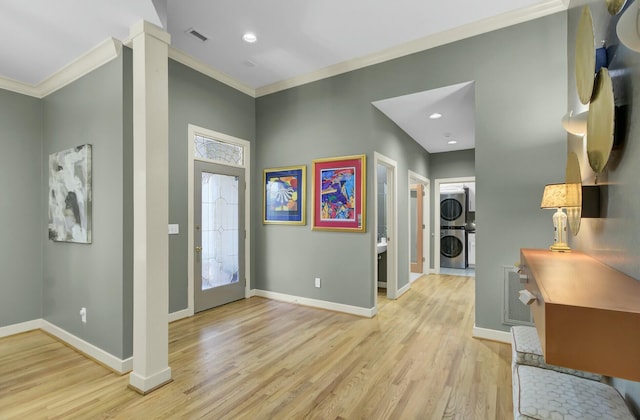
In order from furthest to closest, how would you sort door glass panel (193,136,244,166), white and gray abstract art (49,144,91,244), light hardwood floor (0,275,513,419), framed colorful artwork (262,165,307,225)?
framed colorful artwork (262,165,307,225)
door glass panel (193,136,244,166)
white and gray abstract art (49,144,91,244)
light hardwood floor (0,275,513,419)

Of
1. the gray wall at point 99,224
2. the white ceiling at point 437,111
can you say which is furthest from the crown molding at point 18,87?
the white ceiling at point 437,111

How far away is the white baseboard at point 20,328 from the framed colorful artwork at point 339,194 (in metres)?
3.51

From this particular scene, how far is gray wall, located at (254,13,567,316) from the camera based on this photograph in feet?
9.58

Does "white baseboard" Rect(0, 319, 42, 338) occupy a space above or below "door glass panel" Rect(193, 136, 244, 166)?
below

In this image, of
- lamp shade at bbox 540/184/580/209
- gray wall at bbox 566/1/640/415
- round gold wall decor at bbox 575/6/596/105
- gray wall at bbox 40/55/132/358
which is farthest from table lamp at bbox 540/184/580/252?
gray wall at bbox 40/55/132/358

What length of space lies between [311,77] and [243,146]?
144cm

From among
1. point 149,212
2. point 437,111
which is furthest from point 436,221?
point 149,212

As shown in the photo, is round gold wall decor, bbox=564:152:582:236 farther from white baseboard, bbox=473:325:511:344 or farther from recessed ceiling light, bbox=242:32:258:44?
recessed ceiling light, bbox=242:32:258:44

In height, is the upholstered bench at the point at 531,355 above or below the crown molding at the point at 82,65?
below

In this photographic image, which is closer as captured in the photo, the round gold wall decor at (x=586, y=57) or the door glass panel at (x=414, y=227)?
the round gold wall decor at (x=586, y=57)

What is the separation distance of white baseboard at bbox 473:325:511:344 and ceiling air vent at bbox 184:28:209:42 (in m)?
4.38

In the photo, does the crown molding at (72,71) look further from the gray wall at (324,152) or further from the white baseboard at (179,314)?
the white baseboard at (179,314)

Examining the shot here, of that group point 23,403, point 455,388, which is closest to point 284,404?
point 455,388

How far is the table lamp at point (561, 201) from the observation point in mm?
1978
